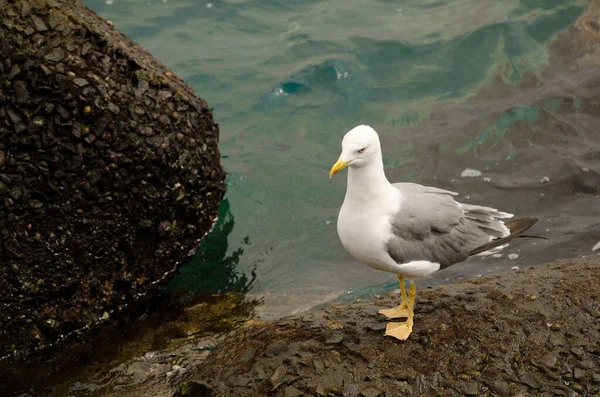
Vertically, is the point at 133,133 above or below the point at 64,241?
above

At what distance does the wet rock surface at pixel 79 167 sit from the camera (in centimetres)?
567

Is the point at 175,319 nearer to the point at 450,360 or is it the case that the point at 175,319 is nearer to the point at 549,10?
the point at 450,360

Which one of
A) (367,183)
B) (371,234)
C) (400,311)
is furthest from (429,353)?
(367,183)

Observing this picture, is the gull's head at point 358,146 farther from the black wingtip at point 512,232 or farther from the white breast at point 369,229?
the black wingtip at point 512,232

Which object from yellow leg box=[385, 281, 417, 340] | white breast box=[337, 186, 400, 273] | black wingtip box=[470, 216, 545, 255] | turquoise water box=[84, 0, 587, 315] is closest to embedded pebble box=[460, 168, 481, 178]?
turquoise water box=[84, 0, 587, 315]

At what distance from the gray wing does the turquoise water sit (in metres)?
1.91

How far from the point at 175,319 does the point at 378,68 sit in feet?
20.1

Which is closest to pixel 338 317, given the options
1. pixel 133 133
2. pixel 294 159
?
pixel 133 133

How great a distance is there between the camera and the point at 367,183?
491 centimetres

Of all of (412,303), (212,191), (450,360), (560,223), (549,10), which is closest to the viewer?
(450,360)

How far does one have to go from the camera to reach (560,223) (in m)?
7.68

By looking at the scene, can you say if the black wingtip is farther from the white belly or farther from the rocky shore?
the white belly

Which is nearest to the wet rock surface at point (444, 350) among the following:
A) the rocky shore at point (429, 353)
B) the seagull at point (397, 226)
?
the rocky shore at point (429, 353)

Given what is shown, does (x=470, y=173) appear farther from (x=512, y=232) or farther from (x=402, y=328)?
(x=402, y=328)
